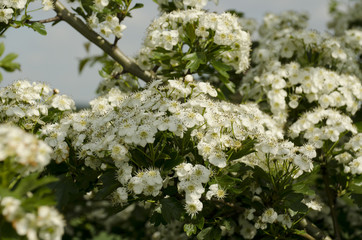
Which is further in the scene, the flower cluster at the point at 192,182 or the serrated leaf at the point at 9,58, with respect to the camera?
the flower cluster at the point at 192,182

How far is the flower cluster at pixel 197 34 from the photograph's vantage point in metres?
2.91

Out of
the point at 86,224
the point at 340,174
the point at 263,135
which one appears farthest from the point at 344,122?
the point at 86,224

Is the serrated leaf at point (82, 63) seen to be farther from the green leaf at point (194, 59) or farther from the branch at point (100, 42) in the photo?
the green leaf at point (194, 59)

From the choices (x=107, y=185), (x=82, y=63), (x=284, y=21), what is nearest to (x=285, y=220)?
(x=107, y=185)

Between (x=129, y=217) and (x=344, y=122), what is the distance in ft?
10.3

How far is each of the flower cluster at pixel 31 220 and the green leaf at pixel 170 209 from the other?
818 millimetres

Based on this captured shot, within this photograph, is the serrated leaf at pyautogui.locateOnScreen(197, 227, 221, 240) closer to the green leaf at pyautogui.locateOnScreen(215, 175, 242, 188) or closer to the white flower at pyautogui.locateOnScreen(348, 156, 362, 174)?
the green leaf at pyautogui.locateOnScreen(215, 175, 242, 188)

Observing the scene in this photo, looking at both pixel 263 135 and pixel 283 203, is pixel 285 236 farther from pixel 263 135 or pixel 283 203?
pixel 263 135

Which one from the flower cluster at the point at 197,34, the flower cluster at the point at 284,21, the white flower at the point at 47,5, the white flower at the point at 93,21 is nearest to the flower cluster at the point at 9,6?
the white flower at the point at 47,5

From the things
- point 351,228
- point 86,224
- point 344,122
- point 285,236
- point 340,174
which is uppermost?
point 344,122

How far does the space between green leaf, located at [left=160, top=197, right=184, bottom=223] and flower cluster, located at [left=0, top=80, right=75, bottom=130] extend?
0.95 meters

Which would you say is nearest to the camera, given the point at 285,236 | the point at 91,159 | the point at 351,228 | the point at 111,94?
the point at 91,159

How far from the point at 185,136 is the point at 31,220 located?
107 cm

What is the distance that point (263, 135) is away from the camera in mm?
2463
